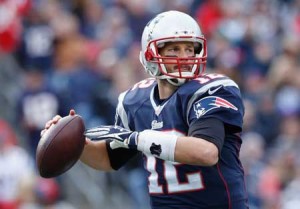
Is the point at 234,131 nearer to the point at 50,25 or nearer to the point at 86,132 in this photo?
the point at 86,132

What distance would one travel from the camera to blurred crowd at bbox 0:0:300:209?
9352 millimetres

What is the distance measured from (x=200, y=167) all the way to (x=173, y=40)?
682 mm

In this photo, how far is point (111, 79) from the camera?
34.6 feet

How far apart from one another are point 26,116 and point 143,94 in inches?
192

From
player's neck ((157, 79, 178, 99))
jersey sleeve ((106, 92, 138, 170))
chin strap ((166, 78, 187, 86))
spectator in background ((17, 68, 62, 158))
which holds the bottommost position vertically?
spectator in background ((17, 68, 62, 158))

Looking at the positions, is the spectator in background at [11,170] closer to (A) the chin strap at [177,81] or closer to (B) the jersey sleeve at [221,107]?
(A) the chin strap at [177,81]

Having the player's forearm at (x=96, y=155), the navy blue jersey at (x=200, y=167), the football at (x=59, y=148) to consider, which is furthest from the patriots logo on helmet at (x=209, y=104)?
the player's forearm at (x=96, y=155)

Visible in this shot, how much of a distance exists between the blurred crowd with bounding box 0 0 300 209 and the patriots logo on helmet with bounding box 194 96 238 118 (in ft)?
12.5

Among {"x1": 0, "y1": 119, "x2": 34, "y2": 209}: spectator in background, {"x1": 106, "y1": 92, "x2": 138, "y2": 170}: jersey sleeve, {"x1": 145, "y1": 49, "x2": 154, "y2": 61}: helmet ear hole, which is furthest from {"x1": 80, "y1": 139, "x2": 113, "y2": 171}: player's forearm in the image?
{"x1": 0, "y1": 119, "x2": 34, "y2": 209}: spectator in background

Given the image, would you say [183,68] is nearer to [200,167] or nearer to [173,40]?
[173,40]

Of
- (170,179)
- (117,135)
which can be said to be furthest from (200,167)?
(117,135)

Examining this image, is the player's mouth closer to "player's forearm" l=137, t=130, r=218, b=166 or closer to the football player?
the football player

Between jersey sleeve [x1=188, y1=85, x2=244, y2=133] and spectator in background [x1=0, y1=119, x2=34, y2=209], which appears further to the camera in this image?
spectator in background [x1=0, y1=119, x2=34, y2=209]

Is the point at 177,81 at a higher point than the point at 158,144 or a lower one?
higher
